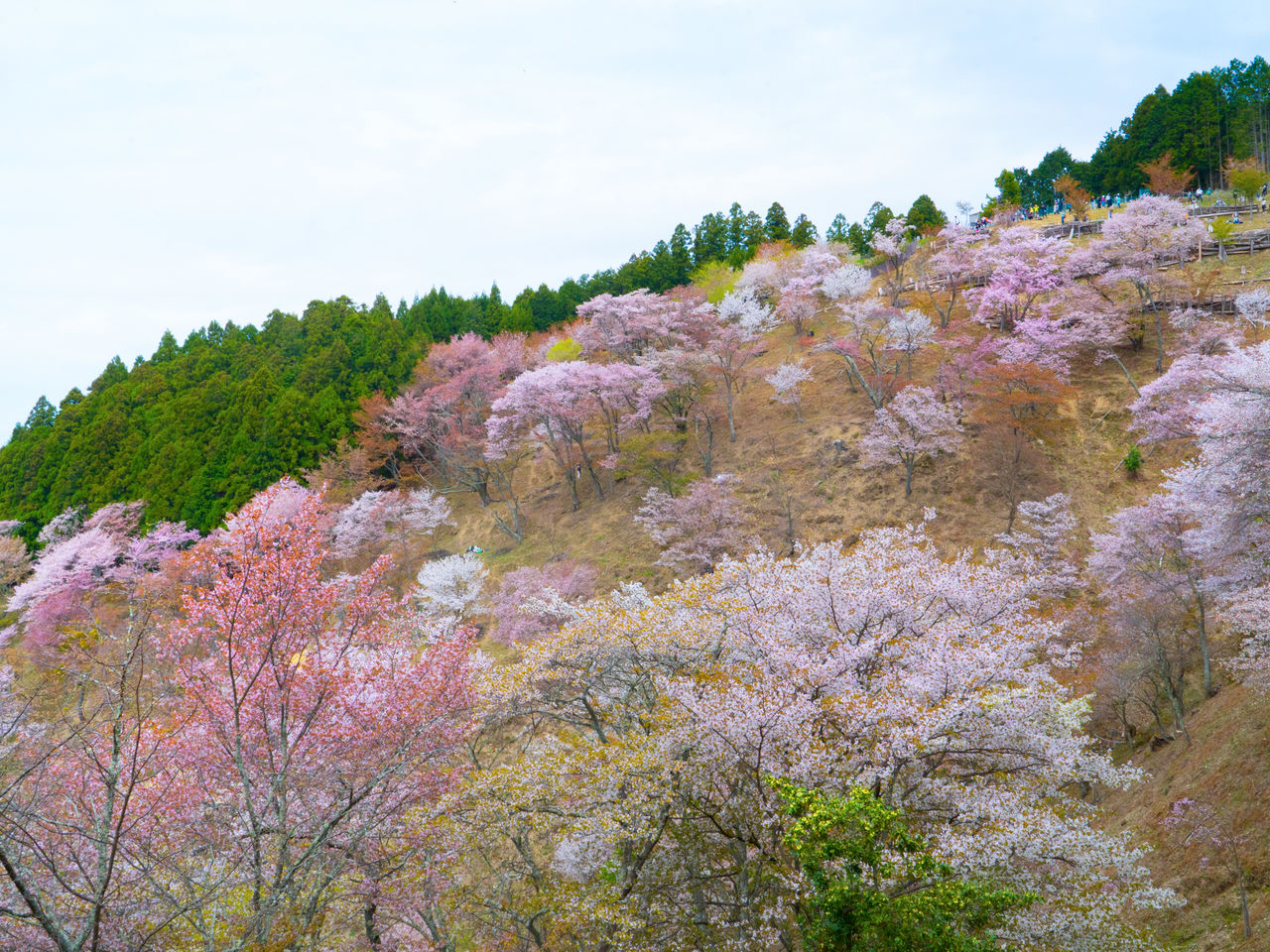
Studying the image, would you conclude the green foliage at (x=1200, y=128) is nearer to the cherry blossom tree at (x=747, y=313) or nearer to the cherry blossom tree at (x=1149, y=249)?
the cherry blossom tree at (x=1149, y=249)

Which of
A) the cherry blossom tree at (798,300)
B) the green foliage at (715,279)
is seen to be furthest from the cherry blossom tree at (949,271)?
the green foliage at (715,279)

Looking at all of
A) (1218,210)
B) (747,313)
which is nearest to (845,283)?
(747,313)

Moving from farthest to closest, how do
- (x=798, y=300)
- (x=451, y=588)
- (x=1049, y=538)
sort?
(x=798, y=300) < (x=451, y=588) < (x=1049, y=538)

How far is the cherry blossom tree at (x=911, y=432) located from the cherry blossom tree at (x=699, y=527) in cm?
531

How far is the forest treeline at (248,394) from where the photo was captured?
36438mm

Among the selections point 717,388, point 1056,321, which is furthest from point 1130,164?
point 717,388

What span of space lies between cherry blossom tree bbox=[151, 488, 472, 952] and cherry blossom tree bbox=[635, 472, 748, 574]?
511 inches

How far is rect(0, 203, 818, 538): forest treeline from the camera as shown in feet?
120

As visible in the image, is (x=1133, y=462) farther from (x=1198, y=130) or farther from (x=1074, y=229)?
(x=1198, y=130)

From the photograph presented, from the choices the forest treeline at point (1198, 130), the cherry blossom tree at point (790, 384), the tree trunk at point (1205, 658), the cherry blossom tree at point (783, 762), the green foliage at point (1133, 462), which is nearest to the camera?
the cherry blossom tree at point (783, 762)

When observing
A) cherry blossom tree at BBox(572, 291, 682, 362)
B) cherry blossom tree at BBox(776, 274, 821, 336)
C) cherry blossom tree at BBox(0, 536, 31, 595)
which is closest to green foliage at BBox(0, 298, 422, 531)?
cherry blossom tree at BBox(0, 536, 31, 595)

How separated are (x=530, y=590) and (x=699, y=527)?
6385 millimetres

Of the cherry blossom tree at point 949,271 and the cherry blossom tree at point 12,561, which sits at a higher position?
the cherry blossom tree at point 949,271

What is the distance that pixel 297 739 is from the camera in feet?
21.9
